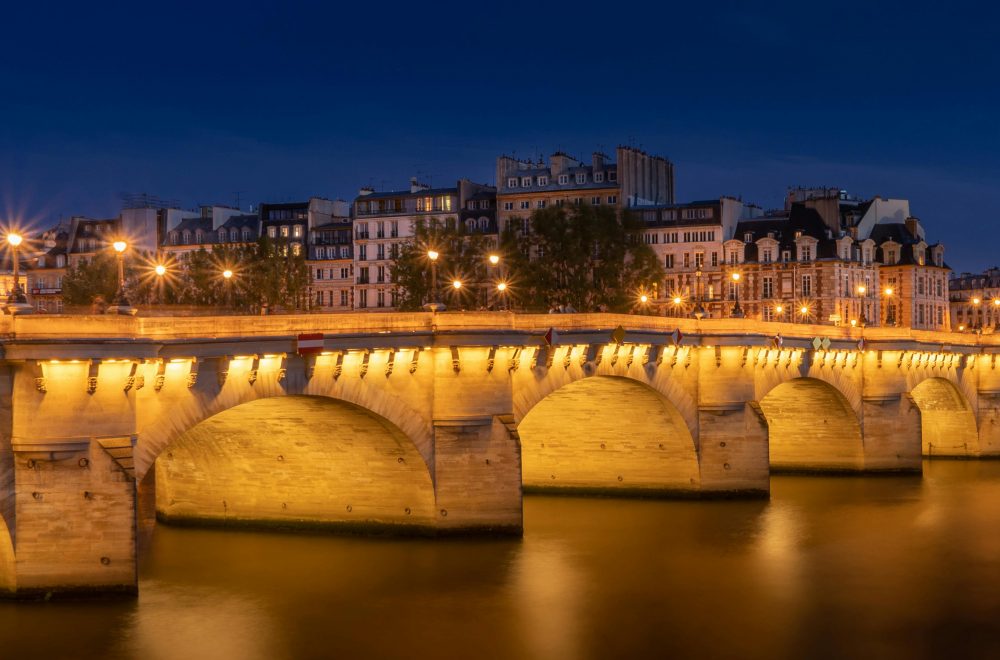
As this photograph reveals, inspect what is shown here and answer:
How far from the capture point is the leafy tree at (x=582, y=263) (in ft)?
301

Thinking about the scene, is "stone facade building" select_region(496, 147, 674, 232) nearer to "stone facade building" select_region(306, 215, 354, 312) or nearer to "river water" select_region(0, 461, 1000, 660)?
"stone facade building" select_region(306, 215, 354, 312)

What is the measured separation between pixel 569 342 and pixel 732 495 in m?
11.1

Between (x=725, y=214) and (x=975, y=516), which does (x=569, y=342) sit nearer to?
(x=975, y=516)

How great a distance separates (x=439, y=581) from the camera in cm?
3744

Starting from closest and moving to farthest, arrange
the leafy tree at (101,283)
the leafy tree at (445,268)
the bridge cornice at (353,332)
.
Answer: the bridge cornice at (353,332), the leafy tree at (445,268), the leafy tree at (101,283)

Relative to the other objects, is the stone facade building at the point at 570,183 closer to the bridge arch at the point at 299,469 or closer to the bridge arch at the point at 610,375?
the bridge arch at the point at 610,375

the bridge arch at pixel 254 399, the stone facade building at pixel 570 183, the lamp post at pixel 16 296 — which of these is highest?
the stone facade building at pixel 570 183

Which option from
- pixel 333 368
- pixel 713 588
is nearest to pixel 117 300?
pixel 333 368

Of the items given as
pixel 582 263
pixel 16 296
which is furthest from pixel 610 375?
pixel 582 263

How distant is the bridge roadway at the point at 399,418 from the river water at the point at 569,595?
1.44 meters

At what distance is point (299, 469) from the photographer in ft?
140

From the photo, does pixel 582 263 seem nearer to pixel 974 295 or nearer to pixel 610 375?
pixel 610 375

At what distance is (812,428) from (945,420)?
1539 cm

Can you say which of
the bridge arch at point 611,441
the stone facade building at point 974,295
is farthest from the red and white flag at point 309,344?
the stone facade building at point 974,295
